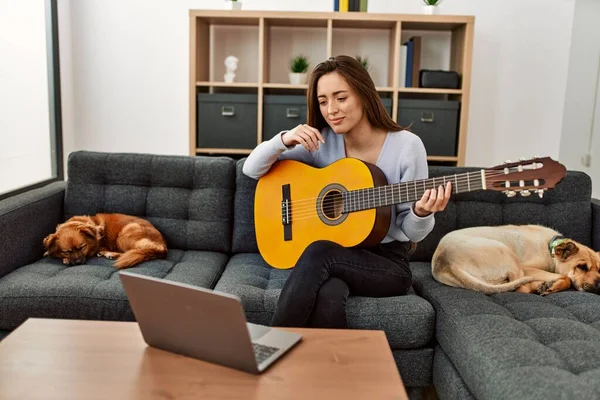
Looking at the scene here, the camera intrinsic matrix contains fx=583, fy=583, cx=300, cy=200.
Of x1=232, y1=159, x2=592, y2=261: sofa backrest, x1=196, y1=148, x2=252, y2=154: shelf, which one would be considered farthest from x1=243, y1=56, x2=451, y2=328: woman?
x1=196, y1=148, x2=252, y2=154: shelf

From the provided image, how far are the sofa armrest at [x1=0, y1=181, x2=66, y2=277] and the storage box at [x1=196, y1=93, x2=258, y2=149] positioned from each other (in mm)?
901

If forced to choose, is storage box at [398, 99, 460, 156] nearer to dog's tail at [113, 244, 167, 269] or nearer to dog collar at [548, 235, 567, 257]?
dog collar at [548, 235, 567, 257]

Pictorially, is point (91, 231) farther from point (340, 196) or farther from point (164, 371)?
point (164, 371)

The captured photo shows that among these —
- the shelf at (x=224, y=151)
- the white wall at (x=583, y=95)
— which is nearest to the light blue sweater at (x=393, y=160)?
the shelf at (x=224, y=151)

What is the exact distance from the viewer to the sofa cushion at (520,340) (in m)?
1.35

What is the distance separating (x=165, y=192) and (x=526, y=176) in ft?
5.09

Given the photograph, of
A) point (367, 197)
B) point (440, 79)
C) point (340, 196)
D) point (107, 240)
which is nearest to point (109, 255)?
point (107, 240)

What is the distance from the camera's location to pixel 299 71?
333 centimetres

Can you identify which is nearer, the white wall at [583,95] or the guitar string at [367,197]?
the guitar string at [367,197]

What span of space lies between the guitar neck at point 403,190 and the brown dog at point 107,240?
0.88 meters

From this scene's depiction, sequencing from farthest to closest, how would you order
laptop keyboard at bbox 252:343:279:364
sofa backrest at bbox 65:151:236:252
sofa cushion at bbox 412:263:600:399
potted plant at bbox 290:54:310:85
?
1. potted plant at bbox 290:54:310:85
2. sofa backrest at bbox 65:151:236:252
3. sofa cushion at bbox 412:263:600:399
4. laptop keyboard at bbox 252:343:279:364

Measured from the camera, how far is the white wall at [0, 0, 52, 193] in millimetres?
2857

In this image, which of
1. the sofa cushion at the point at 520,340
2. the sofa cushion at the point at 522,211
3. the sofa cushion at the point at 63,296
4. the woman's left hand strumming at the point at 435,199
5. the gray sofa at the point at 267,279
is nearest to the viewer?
the sofa cushion at the point at 520,340

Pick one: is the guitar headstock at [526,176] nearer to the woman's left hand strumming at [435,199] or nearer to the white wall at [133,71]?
the woman's left hand strumming at [435,199]
